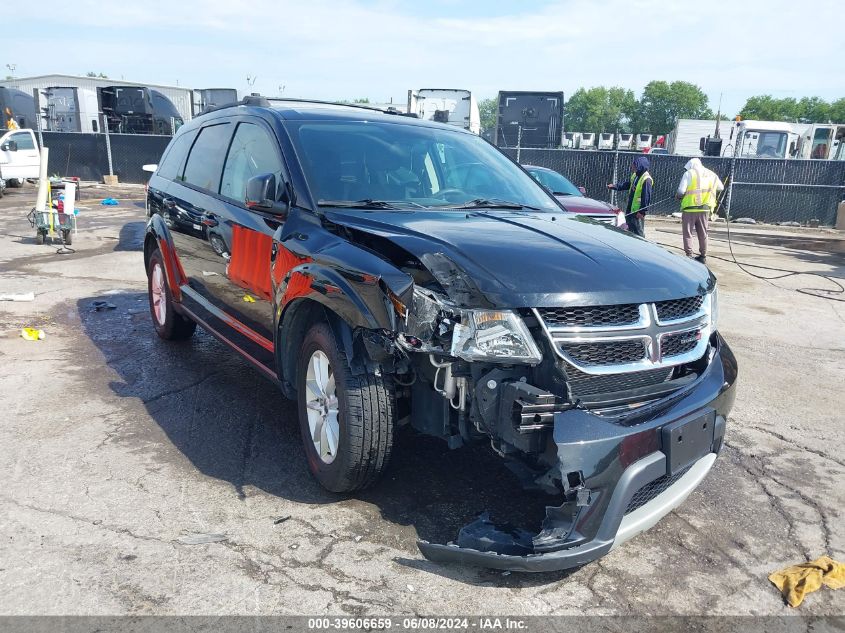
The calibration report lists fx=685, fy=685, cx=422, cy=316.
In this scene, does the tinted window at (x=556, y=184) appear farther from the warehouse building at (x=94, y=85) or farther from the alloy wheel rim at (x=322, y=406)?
the warehouse building at (x=94, y=85)

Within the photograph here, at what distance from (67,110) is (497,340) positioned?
3100cm

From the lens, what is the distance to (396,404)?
3.12m

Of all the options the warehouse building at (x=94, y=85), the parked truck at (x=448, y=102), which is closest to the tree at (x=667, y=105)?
the warehouse building at (x=94, y=85)

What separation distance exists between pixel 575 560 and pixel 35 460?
2.99 meters

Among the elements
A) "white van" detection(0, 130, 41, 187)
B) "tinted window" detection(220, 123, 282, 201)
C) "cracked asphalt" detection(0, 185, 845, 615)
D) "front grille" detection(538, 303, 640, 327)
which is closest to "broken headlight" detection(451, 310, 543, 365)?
"front grille" detection(538, 303, 640, 327)

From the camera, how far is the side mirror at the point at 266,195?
3566 mm

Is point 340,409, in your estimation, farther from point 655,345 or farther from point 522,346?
point 655,345

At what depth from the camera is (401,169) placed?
3998 mm

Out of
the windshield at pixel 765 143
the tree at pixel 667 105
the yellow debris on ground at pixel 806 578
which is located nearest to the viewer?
the yellow debris on ground at pixel 806 578

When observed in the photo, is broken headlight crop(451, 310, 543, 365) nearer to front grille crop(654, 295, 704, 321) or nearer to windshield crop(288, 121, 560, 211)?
front grille crop(654, 295, 704, 321)

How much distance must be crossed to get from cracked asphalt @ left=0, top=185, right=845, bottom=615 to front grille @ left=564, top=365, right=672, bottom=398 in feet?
2.69

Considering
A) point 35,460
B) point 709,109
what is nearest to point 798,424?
point 35,460

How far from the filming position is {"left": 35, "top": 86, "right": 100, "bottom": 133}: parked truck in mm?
28125

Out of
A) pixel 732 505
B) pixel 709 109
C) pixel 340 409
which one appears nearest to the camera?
pixel 340 409
